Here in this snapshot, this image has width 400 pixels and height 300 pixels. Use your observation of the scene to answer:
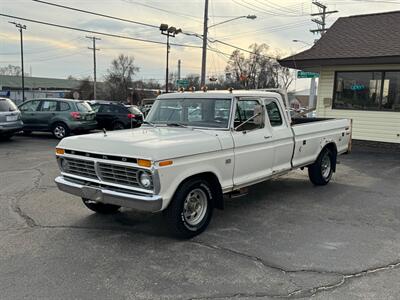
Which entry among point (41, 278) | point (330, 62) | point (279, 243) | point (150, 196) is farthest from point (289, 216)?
point (330, 62)

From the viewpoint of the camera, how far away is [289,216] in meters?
5.96

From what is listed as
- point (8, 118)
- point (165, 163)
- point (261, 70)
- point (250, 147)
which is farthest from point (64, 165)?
point (261, 70)

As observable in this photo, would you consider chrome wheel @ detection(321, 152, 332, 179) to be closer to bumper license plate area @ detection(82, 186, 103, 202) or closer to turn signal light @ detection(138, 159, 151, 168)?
turn signal light @ detection(138, 159, 151, 168)

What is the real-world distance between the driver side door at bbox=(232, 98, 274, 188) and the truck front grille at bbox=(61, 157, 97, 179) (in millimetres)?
1938

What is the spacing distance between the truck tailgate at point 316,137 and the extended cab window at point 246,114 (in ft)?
4.05

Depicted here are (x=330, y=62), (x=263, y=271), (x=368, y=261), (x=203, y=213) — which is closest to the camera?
(x=263, y=271)

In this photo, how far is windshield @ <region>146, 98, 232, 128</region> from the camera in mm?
5602

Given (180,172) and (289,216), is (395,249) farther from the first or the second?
(180,172)

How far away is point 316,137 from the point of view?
751 cm

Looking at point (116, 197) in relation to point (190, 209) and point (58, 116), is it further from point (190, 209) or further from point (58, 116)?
point (58, 116)

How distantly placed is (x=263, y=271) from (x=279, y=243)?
0.85m

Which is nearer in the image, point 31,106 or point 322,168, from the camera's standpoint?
point 322,168

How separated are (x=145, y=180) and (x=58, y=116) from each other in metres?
12.5

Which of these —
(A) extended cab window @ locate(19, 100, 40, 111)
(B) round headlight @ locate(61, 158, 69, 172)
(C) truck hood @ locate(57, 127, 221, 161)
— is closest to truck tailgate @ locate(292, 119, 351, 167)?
(C) truck hood @ locate(57, 127, 221, 161)
